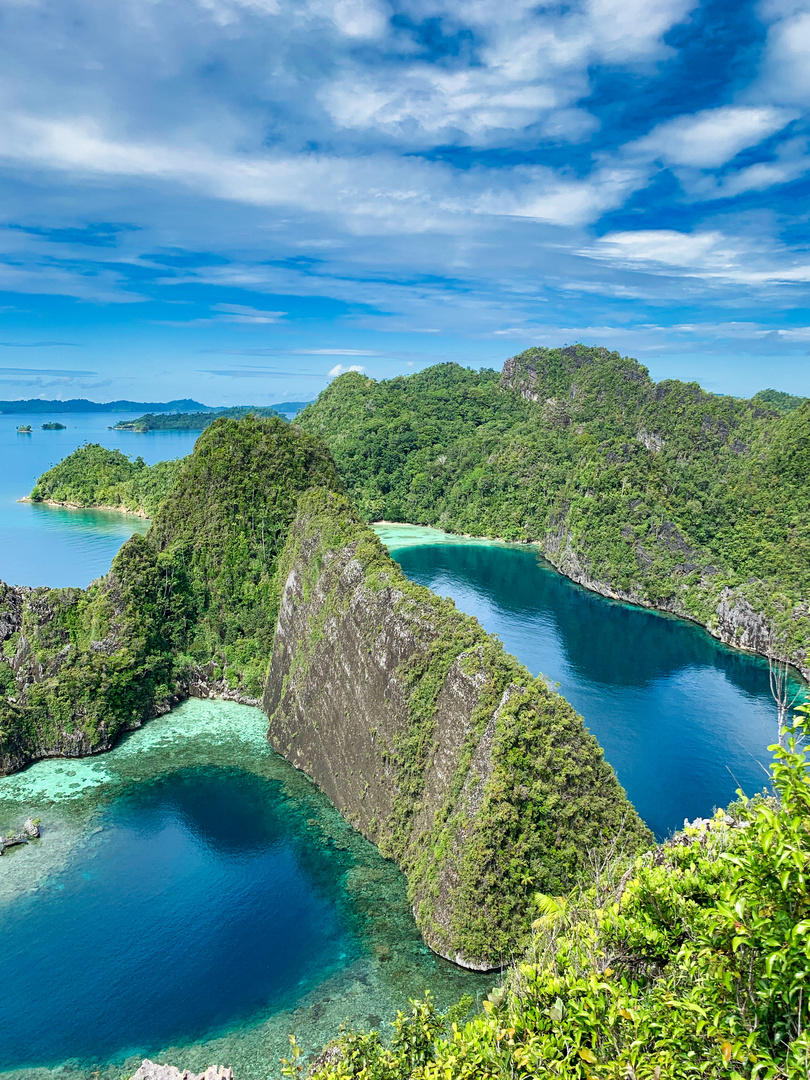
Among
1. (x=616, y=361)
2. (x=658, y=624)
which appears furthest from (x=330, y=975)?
(x=616, y=361)

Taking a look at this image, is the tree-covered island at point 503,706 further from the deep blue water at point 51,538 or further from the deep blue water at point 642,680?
the deep blue water at point 51,538

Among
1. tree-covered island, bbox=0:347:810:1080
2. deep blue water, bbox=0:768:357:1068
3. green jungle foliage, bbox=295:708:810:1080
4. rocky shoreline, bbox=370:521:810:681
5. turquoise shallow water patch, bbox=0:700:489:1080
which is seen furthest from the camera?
rocky shoreline, bbox=370:521:810:681

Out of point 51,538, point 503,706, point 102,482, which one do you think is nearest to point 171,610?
point 503,706

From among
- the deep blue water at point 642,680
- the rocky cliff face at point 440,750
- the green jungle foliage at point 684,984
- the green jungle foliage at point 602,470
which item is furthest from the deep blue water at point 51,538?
the green jungle foliage at point 684,984

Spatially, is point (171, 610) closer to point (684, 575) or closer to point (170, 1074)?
point (170, 1074)

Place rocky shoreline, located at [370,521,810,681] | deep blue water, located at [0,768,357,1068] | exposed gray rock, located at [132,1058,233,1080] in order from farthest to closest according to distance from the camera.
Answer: rocky shoreline, located at [370,521,810,681]
deep blue water, located at [0,768,357,1068]
exposed gray rock, located at [132,1058,233,1080]

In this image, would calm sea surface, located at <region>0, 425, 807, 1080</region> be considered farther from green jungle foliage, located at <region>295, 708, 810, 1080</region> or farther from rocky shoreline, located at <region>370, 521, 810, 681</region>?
green jungle foliage, located at <region>295, 708, 810, 1080</region>

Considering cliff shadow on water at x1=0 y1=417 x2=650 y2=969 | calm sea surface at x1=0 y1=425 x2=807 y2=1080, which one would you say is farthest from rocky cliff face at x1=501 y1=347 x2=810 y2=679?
cliff shadow on water at x1=0 y1=417 x2=650 y2=969

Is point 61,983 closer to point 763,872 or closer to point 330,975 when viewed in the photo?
point 330,975
